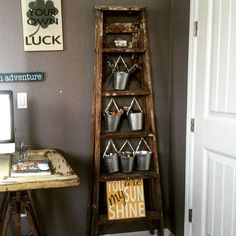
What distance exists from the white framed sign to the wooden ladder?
0.28 meters

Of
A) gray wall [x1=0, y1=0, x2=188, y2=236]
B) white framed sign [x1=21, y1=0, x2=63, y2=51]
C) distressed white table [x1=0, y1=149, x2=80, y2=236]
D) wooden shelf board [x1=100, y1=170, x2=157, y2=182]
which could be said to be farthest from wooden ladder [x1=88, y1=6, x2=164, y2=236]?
distressed white table [x1=0, y1=149, x2=80, y2=236]

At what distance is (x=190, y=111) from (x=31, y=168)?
1.13 meters

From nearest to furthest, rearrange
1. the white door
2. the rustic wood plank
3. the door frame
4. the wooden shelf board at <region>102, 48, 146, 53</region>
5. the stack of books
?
the rustic wood plank, the stack of books, the white door, the door frame, the wooden shelf board at <region>102, 48, 146, 53</region>

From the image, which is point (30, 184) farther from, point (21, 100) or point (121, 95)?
point (121, 95)

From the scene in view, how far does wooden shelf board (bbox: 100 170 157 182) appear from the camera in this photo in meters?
2.30

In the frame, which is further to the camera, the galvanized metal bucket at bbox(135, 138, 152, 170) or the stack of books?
the galvanized metal bucket at bbox(135, 138, 152, 170)

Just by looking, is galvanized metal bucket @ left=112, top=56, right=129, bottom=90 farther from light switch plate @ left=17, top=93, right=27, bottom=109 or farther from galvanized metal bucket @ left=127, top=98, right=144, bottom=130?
light switch plate @ left=17, top=93, right=27, bottom=109

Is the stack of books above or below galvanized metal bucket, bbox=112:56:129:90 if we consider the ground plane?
below

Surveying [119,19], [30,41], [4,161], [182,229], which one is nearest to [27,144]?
[4,161]

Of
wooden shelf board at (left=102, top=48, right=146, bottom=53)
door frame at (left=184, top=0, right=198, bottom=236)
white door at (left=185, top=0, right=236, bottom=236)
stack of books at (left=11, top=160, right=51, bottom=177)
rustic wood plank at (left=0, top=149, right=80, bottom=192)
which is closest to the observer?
rustic wood plank at (left=0, top=149, right=80, bottom=192)

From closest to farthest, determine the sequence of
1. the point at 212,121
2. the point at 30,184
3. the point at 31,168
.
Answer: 1. the point at 30,184
2. the point at 31,168
3. the point at 212,121

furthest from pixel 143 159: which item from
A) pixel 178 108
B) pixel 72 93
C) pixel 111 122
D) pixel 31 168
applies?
pixel 31 168

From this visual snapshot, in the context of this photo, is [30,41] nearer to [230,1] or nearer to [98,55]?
[98,55]

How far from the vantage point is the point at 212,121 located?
199 centimetres
